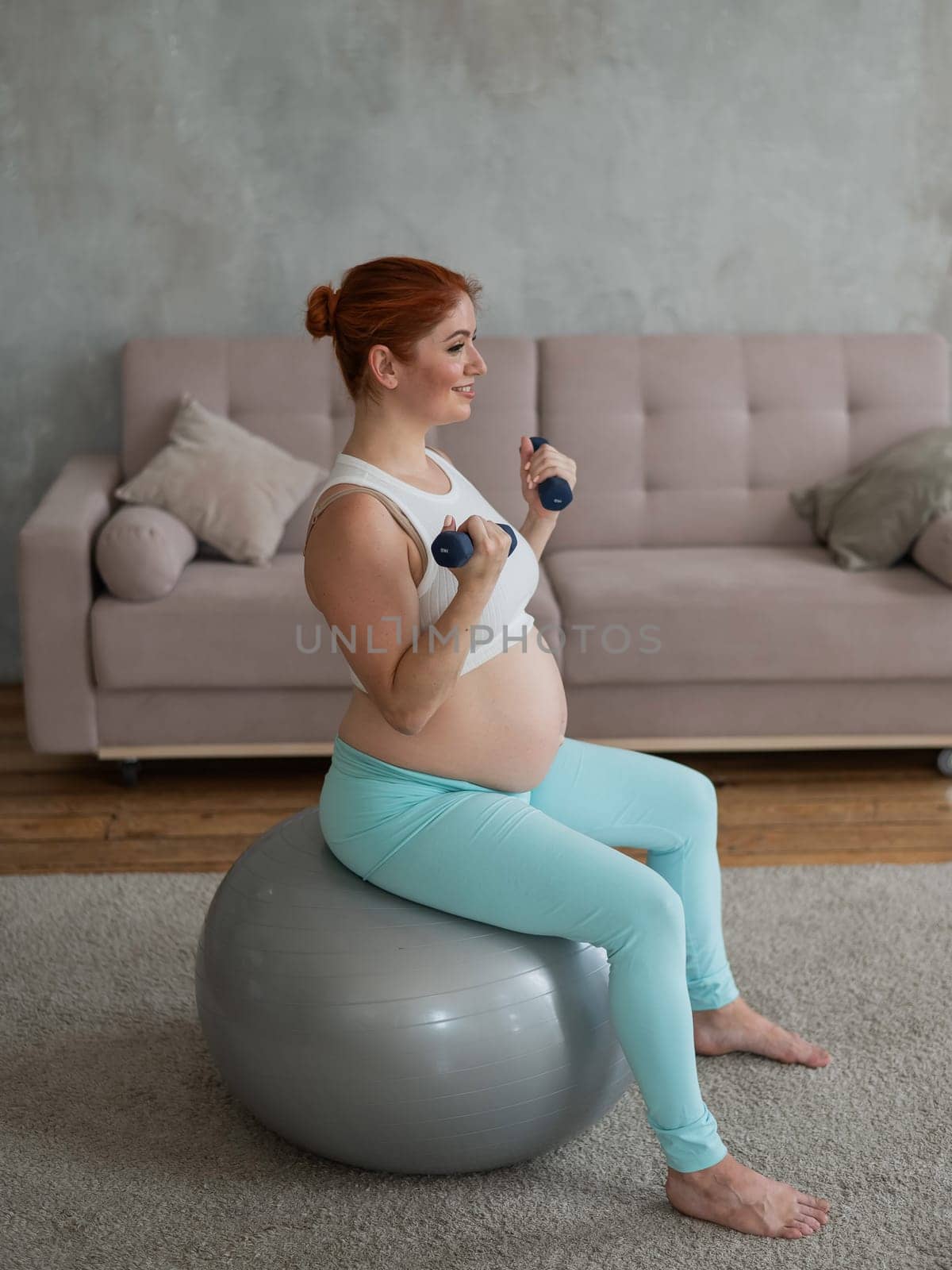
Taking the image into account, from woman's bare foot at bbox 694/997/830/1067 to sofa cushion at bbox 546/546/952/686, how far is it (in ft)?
3.72

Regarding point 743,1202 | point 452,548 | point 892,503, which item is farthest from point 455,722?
point 892,503

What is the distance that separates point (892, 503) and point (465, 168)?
1516 millimetres

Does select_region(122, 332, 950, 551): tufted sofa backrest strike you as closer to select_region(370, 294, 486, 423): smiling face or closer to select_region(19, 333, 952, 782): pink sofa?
select_region(19, 333, 952, 782): pink sofa

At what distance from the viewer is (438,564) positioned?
165 cm

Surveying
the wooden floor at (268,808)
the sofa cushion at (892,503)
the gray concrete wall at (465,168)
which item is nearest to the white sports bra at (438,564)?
the wooden floor at (268,808)

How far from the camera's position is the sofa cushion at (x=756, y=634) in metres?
3.06

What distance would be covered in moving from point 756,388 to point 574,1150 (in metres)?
2.35

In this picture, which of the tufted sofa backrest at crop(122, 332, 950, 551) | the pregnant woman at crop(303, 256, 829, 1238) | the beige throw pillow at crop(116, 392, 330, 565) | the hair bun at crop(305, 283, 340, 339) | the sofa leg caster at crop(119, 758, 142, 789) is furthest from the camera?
the tufted sofa backrest at crop(122, 332, 950, 551)

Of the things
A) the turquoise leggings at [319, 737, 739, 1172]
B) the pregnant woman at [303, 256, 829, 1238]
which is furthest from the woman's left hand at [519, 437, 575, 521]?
the turquoise leggings at [319, 737, 739, 1172]

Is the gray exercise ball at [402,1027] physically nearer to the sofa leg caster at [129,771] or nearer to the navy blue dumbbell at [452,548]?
the navy blue dumbbell at [452,548]

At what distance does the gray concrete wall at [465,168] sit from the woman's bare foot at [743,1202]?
8.85 ft

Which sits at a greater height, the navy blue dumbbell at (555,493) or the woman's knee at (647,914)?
the navy blue dumbbell at (555,493)

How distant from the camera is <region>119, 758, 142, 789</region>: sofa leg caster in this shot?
10.3 feet

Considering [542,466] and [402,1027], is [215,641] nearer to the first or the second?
[542,466]
